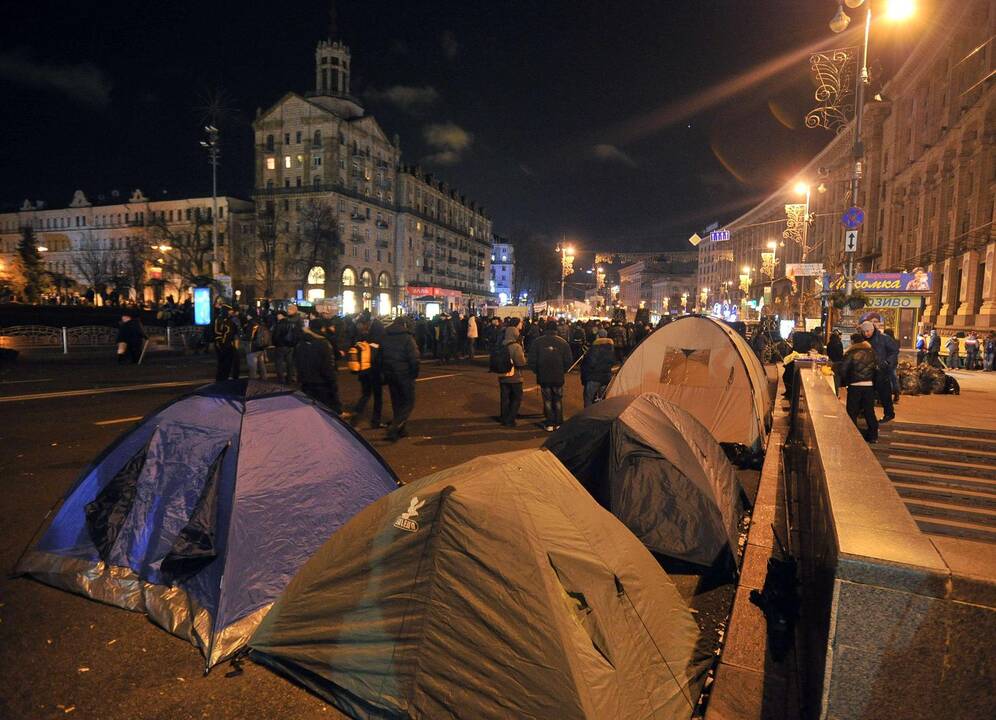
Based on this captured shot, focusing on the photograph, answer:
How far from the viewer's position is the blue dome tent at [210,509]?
377 cm

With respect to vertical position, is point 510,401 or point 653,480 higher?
point 653,480

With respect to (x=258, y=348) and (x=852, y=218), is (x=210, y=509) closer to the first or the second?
(x=258, y=348)

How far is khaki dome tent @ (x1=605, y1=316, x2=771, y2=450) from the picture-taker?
859cm

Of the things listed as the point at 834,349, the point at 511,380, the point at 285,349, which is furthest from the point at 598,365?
the point at 834,349

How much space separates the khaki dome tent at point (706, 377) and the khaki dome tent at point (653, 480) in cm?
343

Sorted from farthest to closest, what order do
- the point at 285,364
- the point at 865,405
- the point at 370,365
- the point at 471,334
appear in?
the point at 471,334
the point at 285,364
the point at 370,365
the point at 865,405

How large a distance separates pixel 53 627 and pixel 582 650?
3556mm

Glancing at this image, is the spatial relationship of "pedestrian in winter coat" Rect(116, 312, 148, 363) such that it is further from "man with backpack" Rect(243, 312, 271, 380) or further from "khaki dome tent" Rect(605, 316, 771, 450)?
"khaki dome tent" Rect(605, 316, 771, 450)

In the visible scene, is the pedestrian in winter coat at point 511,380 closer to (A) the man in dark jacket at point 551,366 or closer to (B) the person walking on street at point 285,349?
(A) the man in dark jacket at point 551,366

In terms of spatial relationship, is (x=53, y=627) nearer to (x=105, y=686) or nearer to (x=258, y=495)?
(x=105, y=686)

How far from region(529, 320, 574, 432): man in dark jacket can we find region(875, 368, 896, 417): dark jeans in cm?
511

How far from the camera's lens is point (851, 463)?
12.4 feet

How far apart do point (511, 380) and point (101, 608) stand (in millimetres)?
7301

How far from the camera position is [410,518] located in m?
3.09
